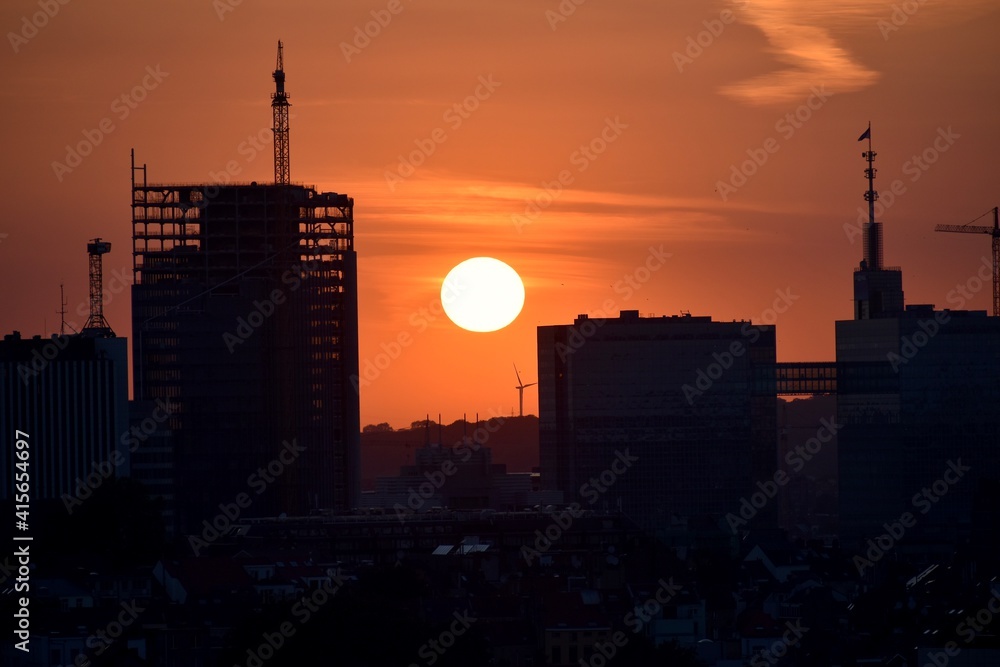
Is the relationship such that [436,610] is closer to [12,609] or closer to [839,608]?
[12,609]

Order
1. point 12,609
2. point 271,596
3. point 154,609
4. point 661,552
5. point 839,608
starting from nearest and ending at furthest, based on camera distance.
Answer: point 12,609 → point 154,609 → point 271,596 → point 839,608 → point 661,552

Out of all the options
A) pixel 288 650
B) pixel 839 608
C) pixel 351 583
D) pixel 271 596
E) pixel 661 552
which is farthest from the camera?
pixel 661 552

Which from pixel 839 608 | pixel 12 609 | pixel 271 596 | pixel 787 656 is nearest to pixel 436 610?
pixel 271 596

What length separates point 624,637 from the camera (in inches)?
5468

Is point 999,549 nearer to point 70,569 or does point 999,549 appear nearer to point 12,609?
point 70,569

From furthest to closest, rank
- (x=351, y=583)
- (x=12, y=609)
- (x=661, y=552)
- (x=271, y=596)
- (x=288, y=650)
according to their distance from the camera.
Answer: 1. (x=661, y=552)
2. (x=351, y=583)
3. (x=271, y=596)
4. (x=12, y=609)
5. (x=288, y=650)

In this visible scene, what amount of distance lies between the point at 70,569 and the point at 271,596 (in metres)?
13.0

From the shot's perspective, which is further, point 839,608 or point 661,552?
point 661,552

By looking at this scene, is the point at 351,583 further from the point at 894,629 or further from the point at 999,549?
the point at 999,549

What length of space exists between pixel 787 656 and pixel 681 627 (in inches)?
449

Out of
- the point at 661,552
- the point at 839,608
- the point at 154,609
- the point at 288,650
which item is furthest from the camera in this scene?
the point at 661,552

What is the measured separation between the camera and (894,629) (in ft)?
507

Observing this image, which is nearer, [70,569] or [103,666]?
[103,666]

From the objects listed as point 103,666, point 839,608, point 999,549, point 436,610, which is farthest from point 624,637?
point 999,549
